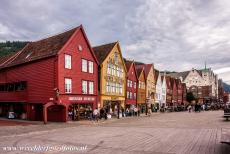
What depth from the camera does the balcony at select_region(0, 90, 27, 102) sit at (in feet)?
123

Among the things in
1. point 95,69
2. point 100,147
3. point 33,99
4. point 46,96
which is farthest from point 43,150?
point 95,69

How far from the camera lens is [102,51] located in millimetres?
48156

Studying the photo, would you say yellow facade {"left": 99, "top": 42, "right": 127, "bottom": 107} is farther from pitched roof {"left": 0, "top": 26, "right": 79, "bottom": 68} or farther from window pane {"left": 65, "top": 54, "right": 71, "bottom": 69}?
window pane {"left": 65, "top": 54, "right": 71, "bottom": 69}

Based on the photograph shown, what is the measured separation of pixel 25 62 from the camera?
123ft

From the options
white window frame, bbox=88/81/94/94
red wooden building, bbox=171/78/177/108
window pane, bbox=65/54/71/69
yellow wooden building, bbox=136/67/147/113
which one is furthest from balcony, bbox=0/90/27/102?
red wooden building, bbox=171/78/177/108

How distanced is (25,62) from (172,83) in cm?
6489

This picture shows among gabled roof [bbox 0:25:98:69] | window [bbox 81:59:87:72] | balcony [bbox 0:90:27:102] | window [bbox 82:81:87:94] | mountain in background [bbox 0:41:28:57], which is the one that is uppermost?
mountain in background [bbox 0:41:28:57]

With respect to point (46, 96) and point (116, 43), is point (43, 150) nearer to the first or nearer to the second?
point (46, 96)

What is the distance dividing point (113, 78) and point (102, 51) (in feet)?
16.3

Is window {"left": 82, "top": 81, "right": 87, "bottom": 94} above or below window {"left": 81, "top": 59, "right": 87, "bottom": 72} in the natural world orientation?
below

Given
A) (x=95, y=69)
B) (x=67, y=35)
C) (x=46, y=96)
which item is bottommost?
(x=46, y=96)

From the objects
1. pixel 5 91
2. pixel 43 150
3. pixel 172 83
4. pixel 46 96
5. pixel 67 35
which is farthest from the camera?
pixel 172 83

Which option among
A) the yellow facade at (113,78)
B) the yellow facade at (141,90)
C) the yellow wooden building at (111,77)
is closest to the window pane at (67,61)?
the yellow wooden building at (111,77)

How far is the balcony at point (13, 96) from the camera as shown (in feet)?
123
